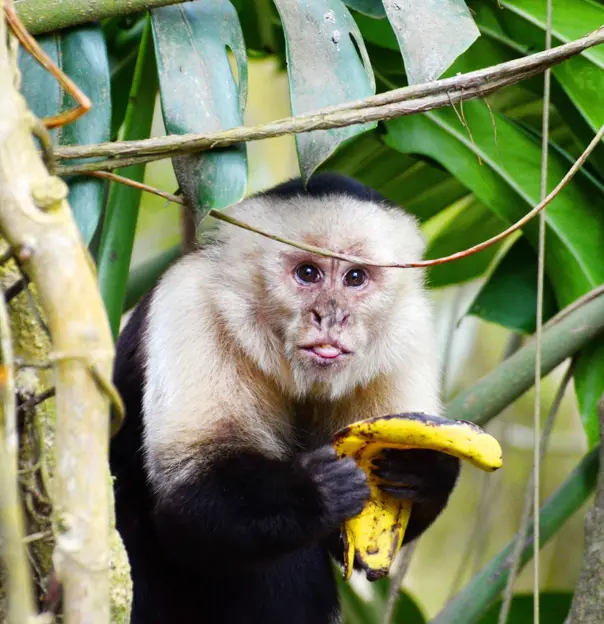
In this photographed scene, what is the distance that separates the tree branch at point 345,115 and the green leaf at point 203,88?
6 cm

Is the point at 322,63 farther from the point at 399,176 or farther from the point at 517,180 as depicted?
the point at 399,176

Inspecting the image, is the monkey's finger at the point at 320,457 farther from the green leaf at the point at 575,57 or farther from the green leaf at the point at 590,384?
the green leaf at the point at 575,57

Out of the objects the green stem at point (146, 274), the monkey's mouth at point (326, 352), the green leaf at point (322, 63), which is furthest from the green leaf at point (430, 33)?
the green stem at point (146, 274)

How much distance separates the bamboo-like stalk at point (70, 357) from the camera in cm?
89

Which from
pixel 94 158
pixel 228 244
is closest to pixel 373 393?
pixel 228 244

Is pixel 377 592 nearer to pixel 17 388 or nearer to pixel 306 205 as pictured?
pixel 306 205

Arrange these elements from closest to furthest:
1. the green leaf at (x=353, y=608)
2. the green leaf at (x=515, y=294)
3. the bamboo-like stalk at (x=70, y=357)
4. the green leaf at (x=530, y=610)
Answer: the bamboo-like stalk at (x=70, y=357) → the green leaf at (x=515, y=294) → the green leaf at (x=530, y=610) → the green leaf at (x=353, y=608)

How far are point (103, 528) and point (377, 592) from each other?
109 inches

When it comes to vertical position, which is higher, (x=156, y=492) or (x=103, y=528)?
(x=103, y=528)

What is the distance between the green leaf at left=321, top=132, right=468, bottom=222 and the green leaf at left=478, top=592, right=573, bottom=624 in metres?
1.30

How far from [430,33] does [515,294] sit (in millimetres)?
1146

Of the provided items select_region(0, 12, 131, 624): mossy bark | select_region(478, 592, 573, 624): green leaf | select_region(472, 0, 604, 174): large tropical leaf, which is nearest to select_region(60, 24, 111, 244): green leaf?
select_region(0, 12, 131, 624): mossy bark

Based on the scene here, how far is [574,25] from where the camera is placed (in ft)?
8.43

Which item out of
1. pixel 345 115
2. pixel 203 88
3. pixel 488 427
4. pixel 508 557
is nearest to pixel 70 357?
pixel 345 115
